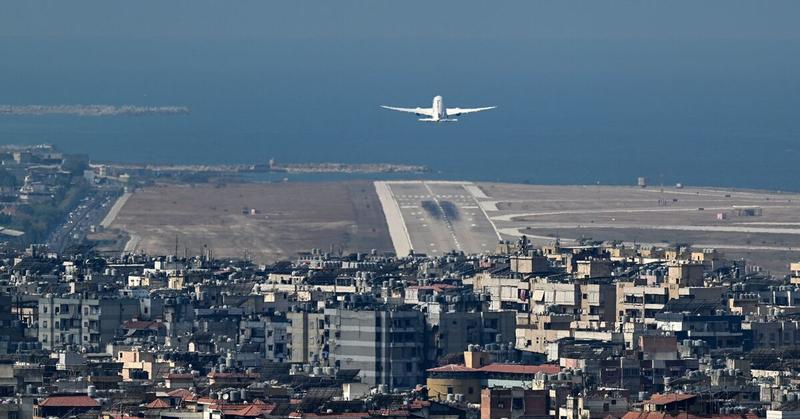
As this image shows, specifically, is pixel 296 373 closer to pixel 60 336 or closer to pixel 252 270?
pixel 60 336

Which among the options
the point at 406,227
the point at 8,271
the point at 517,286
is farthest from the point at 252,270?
the point at 406,227

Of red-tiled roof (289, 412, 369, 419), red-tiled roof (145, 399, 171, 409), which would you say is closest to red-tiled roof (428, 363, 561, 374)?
red-tiled roof (145, 399, 171, 409)

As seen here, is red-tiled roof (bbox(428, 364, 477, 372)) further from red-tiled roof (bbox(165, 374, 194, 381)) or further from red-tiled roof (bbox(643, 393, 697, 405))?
red-tiled roof (bbox(643, 393, 697, 405))

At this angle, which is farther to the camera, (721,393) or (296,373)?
(296,373)

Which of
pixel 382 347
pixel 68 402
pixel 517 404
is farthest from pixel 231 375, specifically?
pixel 382 347

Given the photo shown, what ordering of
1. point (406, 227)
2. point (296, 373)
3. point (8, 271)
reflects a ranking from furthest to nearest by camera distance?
point (406, 227) < point (8, 271) < point (296, 373)

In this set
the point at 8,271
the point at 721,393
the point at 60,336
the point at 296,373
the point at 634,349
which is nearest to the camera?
the point at 721,393
